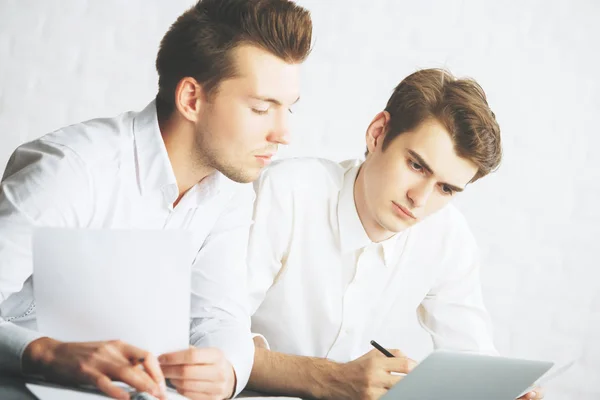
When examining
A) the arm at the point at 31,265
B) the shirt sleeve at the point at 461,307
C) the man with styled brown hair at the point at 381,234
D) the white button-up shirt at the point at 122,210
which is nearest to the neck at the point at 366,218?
the man with styled brown hair at the point at 381,234

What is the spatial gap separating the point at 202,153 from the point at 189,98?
0.12 meters

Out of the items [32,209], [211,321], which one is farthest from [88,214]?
[211,321]

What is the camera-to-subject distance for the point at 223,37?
5.33ft

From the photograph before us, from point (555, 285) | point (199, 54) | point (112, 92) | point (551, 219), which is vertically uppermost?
point (199, 54)

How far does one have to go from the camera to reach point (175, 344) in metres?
1.20

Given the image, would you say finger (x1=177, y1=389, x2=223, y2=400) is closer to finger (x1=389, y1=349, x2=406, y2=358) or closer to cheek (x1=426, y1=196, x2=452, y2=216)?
finger (x1=389, y1=349, x2=406, y2=358)

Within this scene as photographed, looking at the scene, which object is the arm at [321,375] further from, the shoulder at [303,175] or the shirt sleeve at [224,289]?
the shoulder at [303,175]

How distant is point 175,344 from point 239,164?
0.52 meters

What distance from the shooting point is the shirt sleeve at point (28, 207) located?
119 centimetres

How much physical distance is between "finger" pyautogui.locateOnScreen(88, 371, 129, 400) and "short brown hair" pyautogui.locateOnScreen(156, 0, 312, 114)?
715mm

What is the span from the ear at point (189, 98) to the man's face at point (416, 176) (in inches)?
20.8

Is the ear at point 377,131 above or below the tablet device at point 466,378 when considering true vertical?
above

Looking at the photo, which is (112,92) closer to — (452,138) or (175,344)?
(452,138)

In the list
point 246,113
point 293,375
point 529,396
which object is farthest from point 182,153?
point 529,396
